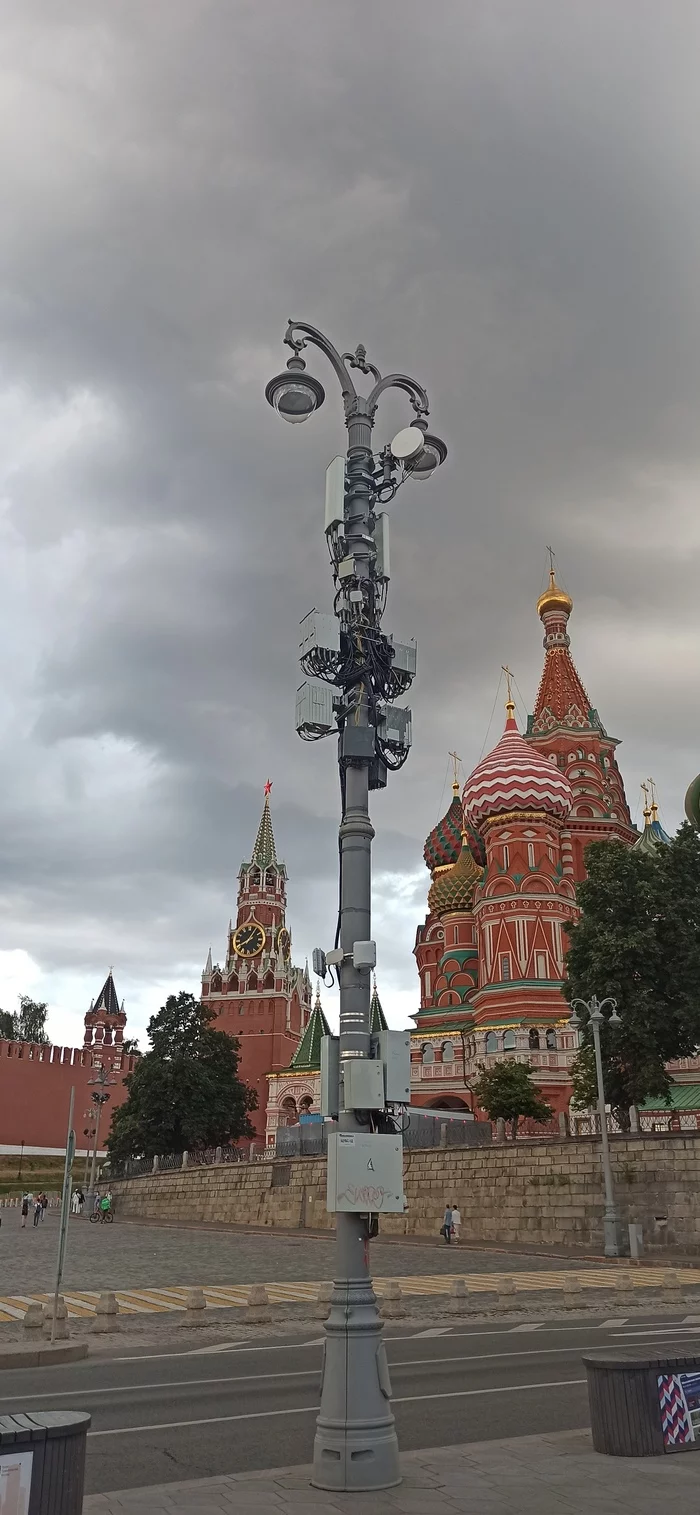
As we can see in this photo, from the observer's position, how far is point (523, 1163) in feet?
109

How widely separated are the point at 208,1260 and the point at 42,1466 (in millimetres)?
25073

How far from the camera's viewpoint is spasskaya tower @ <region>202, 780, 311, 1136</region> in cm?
9625

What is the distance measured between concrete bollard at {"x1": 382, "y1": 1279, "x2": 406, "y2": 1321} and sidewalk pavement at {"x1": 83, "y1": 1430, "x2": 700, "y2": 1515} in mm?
11415

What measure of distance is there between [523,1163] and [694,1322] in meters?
16.7

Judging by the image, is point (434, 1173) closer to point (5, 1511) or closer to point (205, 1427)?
point (205, 1427)

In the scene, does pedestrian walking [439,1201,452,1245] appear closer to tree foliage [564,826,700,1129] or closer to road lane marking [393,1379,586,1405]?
tree foliage [564,826,700,1129]

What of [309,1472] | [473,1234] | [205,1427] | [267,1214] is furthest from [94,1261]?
[309,1472]

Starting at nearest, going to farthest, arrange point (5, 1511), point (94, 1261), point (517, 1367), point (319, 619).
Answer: point (5, 1511)
point (319, 619)
point (517, 1367)
point (94, 1261)

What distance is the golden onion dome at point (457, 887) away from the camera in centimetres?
6688

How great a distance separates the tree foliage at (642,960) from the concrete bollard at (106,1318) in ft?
60.8

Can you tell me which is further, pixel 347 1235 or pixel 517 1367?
pixel 517 1367

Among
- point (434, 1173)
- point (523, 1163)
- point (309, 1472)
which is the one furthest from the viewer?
point (434, 1173)

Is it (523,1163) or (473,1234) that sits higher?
(523,1163)

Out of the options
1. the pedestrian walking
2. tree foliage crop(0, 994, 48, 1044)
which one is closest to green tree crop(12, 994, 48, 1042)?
tree foliage crop(0, 994, 48, 1044)
